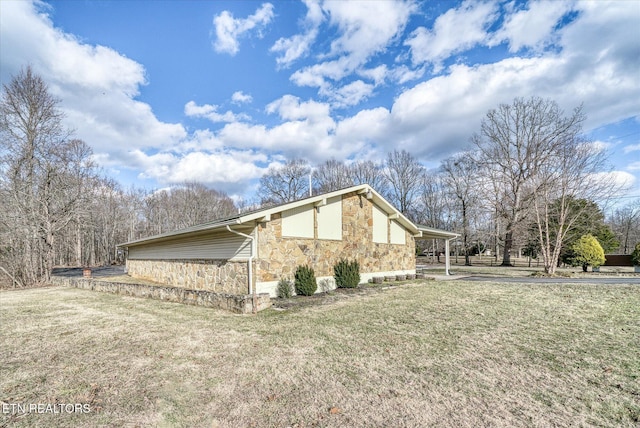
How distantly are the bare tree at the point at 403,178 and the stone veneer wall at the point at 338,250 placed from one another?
2319 centimetres

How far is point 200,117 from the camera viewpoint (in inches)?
878

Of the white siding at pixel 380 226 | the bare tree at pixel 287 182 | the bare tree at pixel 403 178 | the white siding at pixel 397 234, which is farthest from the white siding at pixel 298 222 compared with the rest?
the bare tree at pixel 403 178

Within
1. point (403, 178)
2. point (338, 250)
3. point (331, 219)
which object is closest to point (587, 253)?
point (338, 250)

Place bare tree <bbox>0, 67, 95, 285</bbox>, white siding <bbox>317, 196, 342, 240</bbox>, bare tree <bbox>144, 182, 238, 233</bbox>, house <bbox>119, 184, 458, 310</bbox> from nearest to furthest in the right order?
1. house <bbox>119, 184, 458, 310</bbox>
2. white siding <bbox>317, 196, 342, 240</bbox>
3. bare tree <bbox>0, 67, 95, 285</bbox>
4. bare tree <bbox>144, 182, 238, 233</bbox>

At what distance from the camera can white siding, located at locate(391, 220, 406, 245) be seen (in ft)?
49.9

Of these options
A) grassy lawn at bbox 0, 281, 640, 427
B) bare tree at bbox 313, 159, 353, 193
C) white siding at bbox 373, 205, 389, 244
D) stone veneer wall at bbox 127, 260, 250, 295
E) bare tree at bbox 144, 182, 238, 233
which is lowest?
grassy lawn at bbox 0, 281, 640, 427

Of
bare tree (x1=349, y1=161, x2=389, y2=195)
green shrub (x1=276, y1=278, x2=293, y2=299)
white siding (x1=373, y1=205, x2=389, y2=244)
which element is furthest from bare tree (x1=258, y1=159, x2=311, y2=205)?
green shrub (x1=276, y1=278, x2=293, y2=299)

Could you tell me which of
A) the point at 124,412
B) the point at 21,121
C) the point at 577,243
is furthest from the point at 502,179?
the point at 21,121

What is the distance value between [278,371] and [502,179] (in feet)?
90.2

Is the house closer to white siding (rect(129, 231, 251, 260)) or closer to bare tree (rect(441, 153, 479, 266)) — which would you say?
white siding (rect(129, 231, 251, 260))

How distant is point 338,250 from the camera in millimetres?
12125

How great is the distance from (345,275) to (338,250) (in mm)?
1016

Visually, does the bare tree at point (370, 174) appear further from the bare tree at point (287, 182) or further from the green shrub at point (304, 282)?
the green shrub at point (304, 282)

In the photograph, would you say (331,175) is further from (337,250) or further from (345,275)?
(345,275)
